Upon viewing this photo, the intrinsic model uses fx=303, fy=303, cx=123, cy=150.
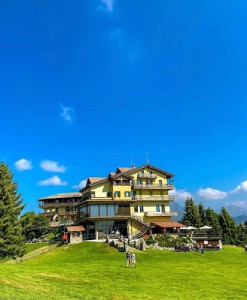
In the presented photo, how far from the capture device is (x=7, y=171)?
166ft

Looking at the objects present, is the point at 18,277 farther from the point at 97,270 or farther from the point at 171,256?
the point at 171,256

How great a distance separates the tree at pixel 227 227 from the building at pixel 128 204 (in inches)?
772

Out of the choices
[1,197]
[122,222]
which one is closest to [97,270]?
[1,197]

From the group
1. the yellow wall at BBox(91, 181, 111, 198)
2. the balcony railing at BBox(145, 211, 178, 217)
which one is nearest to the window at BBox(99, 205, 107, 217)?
the yellow wall at BBox(91, 181, 111, 198)

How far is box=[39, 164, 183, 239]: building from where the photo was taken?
58.5m

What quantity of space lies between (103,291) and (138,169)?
1924 inches

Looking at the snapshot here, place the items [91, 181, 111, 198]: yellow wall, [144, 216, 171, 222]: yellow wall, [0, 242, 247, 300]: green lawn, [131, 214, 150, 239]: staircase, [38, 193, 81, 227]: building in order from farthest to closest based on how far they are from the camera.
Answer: [38, 193, 81, 227]: building
[144, 216, 171, 222]: yellow wall
[91, 181, 111, 198]: yellow wall
[131, 214, 150, 239]: staircase
[0, 242, 247, 300]: green lawn

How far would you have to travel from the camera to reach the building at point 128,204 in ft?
192

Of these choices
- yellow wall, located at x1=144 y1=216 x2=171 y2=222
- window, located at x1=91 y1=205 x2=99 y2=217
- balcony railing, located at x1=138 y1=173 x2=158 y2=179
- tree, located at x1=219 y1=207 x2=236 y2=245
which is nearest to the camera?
window, located at x1=91 y1=205 x2=99 y2=217

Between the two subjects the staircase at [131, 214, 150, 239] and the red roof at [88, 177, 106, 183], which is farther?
the red roof at [88, 177, 106, 183]

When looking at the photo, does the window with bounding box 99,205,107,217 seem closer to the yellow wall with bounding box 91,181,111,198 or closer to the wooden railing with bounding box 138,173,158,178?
the yellow wall with bounding box 91,181,111,198

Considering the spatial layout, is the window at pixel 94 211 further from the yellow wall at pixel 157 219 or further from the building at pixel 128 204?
the yellow wall at pixel 157 219

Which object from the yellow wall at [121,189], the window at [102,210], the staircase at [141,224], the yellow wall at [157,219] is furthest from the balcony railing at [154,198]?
the window at [102,210]

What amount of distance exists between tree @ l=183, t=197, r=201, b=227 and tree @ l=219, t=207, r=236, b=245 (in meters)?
6.03
